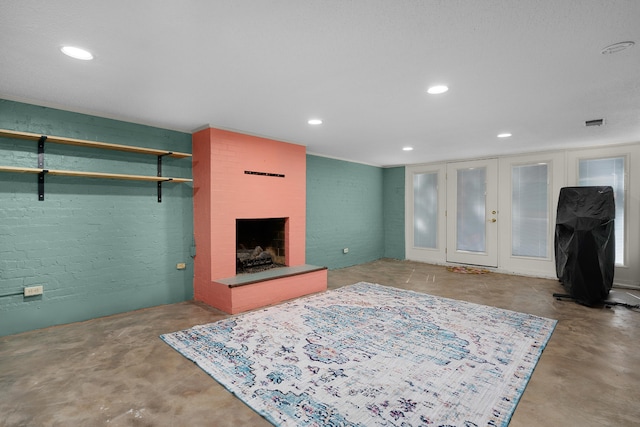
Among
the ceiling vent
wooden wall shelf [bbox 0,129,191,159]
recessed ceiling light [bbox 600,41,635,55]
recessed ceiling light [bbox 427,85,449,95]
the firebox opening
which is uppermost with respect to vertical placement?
recessed ceiling light [bbox 427,85,449,95]

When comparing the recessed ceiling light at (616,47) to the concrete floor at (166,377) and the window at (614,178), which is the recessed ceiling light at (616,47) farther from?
the window at (614,178)

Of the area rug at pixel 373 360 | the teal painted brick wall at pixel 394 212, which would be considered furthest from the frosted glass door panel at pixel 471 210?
the area rug at pixel 373 360

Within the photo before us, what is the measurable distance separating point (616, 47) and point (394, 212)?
579cm

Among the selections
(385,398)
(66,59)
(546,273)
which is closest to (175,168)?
(66,59)

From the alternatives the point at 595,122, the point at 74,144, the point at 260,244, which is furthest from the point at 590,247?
the point at 74,144

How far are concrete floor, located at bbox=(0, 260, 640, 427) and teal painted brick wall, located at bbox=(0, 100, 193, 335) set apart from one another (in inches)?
10.3

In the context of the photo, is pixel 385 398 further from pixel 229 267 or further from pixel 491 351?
pixel 229 267

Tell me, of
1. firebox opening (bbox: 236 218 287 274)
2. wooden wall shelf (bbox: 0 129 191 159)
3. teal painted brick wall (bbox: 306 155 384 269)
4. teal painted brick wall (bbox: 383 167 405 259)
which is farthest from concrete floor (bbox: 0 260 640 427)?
teal painted brick wall (bbox: 383 167 405 259)

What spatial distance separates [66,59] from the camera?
219cm

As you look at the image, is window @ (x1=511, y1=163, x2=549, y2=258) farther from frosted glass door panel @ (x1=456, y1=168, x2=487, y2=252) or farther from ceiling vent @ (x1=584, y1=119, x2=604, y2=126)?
ceiling vent @ (x1=584, y1=119, x2=604, y2=126)

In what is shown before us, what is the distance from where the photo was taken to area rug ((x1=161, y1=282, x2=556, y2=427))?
192 cm

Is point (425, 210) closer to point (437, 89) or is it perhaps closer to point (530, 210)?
point (530, 210)

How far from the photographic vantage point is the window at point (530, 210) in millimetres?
5680

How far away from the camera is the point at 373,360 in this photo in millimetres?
2541
